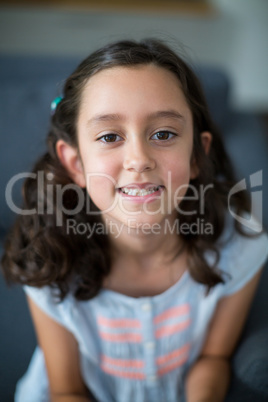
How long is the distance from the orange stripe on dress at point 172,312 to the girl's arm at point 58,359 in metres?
0.21

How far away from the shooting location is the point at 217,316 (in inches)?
38.1

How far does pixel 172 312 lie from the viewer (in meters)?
0.92

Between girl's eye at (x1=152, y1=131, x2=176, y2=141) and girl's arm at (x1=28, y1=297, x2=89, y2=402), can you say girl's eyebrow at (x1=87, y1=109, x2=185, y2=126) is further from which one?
girl's arm at (x1=28, y1=297, x2=89, y2=402)

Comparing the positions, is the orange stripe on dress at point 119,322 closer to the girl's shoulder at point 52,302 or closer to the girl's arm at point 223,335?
the girl's shoulder at point 52,302

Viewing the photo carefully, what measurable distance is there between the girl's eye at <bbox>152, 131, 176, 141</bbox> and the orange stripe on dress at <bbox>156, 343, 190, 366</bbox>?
53 centimetres

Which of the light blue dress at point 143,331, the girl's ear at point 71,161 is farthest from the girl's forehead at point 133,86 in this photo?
the light blue dress at point 143,331

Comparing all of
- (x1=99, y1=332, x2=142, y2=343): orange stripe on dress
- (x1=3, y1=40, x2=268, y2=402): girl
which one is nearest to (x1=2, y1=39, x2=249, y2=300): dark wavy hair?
(x1=3, y1=40, x2=268, y2=402): girl

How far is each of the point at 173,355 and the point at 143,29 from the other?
6.64 ft

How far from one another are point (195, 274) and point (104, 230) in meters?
0.23

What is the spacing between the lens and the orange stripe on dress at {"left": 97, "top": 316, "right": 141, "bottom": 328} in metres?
0.90

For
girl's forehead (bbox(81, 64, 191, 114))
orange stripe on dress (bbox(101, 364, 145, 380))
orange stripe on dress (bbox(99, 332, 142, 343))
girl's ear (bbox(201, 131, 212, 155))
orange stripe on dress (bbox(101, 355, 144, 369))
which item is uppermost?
girl's forehead (bbox(81, 64, 191, 114))

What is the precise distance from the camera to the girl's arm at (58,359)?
0.90 meters

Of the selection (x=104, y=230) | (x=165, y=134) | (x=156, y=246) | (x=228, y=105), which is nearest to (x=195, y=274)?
(x=156, y=246)

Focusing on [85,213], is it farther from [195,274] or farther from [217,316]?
[217,316]
